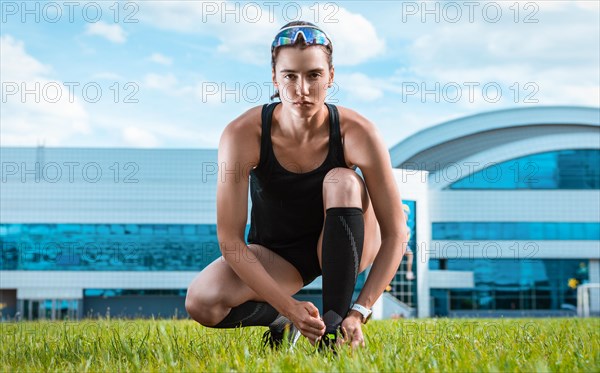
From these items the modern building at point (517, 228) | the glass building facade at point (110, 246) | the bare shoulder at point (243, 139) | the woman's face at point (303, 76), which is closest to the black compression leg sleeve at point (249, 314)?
the bare shoulder at point (243, 139)

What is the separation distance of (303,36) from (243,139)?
60 centimetres

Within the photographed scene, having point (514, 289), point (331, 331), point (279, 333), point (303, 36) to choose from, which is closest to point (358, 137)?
point (303, 36)

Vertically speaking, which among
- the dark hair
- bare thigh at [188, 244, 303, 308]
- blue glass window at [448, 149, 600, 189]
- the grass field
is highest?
blue glass window at [448, 149, 600, 189]

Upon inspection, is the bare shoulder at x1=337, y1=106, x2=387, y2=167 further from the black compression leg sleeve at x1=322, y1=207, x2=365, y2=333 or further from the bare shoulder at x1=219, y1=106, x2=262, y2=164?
the bare shoulder at x1=219, y1=106, x2=262, y2=164

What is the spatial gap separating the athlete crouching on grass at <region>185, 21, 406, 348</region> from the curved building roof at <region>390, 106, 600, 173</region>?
35038 mm

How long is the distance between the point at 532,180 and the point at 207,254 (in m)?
16.1

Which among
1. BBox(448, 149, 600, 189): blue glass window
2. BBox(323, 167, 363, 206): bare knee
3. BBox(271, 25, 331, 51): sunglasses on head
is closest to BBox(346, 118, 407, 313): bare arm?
BBox(323, 167, 363, 206): bare knee

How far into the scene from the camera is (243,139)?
3887 millimetres

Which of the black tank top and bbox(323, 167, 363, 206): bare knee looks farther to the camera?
the black tank top

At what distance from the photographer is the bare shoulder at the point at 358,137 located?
12.5ft

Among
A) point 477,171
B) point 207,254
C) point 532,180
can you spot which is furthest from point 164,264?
point 532,180

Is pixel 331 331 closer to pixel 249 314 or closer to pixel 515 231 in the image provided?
pixel 249 314

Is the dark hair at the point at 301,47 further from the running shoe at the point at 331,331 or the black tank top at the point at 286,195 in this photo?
the running shoe at the point at 331,331

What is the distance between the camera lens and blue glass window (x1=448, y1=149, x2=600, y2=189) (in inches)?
1495
